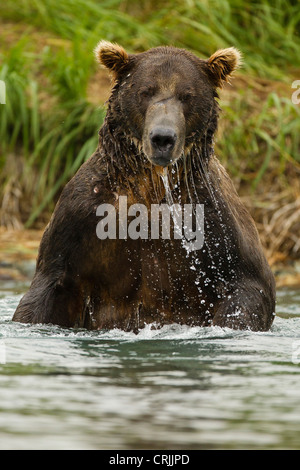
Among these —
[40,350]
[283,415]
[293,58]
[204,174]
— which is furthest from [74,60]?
[283,415]

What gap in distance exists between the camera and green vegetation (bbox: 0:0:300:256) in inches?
392

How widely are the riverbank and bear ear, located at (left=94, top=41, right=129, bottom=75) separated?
3.54m

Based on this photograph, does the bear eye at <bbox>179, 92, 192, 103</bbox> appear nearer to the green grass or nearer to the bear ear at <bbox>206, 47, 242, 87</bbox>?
the bear ear at <bbox>206, 47, 242, 87</bbox>

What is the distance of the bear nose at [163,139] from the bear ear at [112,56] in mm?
646

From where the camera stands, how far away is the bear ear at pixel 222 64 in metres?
5.71

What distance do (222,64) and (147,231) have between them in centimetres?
102

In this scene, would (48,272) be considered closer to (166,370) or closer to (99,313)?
(99,313)

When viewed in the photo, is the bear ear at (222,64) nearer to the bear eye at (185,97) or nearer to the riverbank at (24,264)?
the bear eye at (185,97)

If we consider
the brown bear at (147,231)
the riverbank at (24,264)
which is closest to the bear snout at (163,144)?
the brown bear at (147,231)

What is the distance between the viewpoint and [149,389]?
Answer: 4.11 metres
